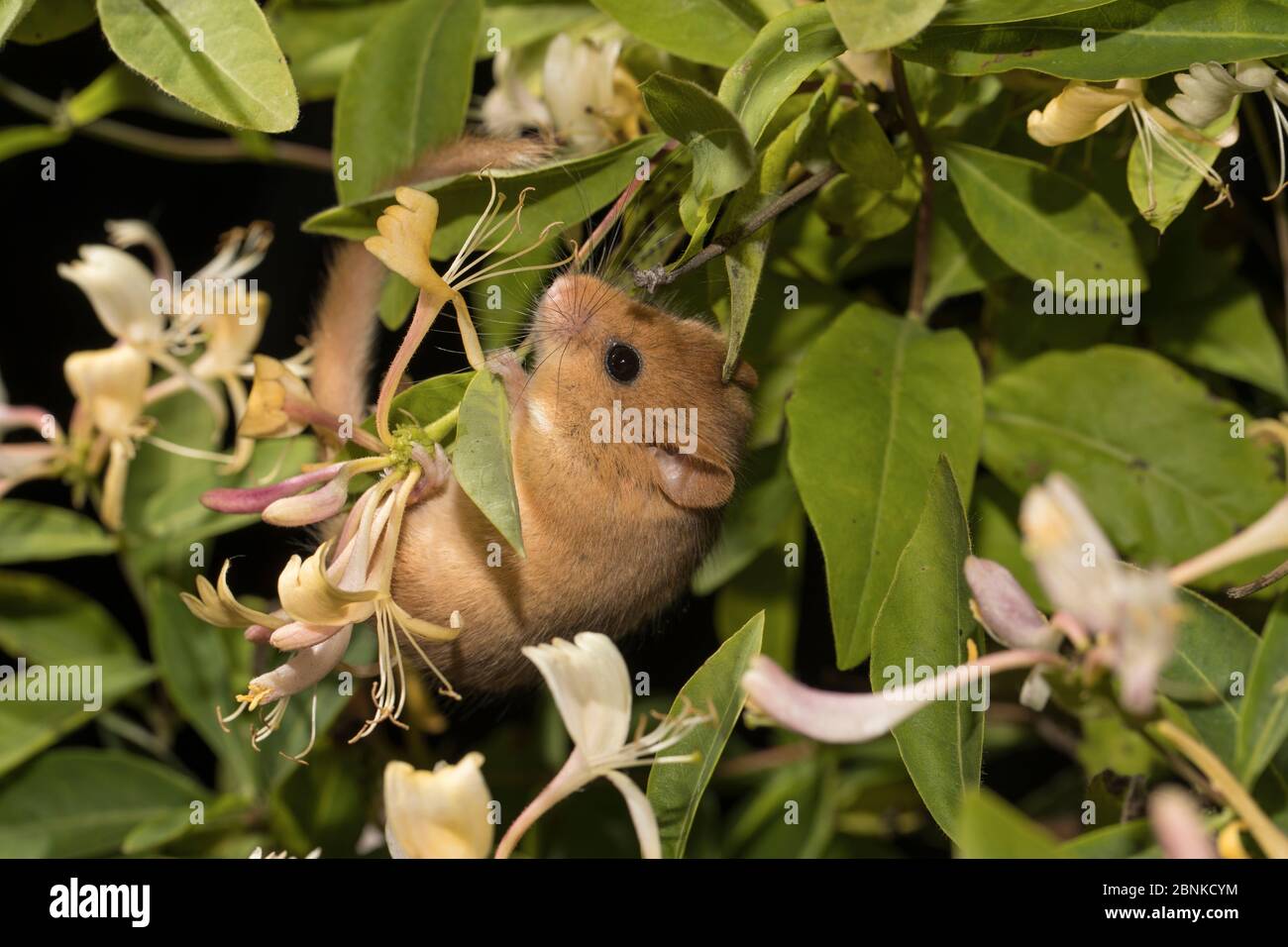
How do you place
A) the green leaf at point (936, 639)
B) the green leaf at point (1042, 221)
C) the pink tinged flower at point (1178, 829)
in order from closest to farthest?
the pink tinged flower at point (1178, 829) → the green leaf at point (936, 639) → the green leaf at point (1042, 221)

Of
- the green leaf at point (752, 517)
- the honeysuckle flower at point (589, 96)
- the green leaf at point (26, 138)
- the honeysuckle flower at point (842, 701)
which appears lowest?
the honeysuckle flower at point (842, 701)

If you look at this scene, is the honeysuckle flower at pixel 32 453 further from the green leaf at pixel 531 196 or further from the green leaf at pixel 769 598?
the green leaf at pixel 769 598

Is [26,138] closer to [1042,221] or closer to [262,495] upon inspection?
[262,495]

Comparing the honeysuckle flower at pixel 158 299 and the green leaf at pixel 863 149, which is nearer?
the green leaf at pixel 863 149

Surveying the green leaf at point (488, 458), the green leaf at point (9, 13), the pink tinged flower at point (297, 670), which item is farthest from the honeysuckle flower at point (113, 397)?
the green leaf at point (488, 458)

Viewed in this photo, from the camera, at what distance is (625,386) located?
4.65 ft

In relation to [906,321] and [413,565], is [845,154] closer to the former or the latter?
[906,321]

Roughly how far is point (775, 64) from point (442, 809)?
2.18 ft

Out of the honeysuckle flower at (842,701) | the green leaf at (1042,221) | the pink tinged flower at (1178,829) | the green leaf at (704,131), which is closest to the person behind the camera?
the pink tinged flower at (1178,829)

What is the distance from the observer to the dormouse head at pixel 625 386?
1403mm

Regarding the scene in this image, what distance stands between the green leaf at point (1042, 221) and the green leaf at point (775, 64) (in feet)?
1.11

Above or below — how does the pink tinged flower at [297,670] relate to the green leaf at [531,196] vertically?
below
